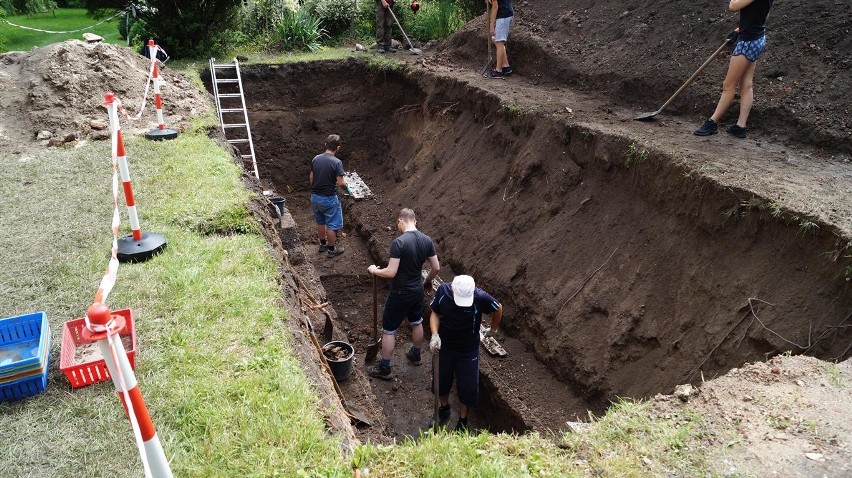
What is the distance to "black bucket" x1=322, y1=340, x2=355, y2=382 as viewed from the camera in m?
5.81

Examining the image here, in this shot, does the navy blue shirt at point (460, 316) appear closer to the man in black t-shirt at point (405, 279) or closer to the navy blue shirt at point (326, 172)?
the man in black t-shirt at point (405, 279)

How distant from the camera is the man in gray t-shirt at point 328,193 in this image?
9.05 meters

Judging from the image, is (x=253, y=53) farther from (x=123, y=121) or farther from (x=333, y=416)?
(x=333, y=416)

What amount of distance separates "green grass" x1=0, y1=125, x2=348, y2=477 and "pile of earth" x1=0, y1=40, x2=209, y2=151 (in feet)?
4.62

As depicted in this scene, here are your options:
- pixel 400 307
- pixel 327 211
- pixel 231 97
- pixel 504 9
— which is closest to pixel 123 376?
pixel 400 307

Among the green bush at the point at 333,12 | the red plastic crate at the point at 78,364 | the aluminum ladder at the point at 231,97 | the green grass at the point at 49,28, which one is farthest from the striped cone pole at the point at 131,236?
the green grass at the point at 49,28

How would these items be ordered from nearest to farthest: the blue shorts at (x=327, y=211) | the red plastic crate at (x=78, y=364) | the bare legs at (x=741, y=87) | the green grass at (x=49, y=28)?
the red plastic crate at (x=78, y=364) < the bare legs at (x=741, y=87) < the blue shorts at (x=327, y=211) < the green grass at (x=49, y=28)

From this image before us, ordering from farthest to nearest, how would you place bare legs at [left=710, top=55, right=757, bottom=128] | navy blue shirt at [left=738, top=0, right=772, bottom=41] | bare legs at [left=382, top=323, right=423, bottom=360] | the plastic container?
1. bare legs at [left=382, top=323, right=423, bottom=360]
2. bare legs at [left=710, top=55, right=757, bottom=128]
3. navy blue shirt at [left=738, top=0, right=772, bottom=41]
4. the plastic container

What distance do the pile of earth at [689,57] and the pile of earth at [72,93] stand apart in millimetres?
6639

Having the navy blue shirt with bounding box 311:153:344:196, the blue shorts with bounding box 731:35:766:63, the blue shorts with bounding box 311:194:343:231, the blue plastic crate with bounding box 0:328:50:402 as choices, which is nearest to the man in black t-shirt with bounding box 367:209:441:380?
the navy blue shirt with bounding box 311:153:344:196

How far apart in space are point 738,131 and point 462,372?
185 inches

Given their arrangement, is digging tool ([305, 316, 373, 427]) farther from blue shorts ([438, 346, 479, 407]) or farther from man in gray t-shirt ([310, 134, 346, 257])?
man in gray t-shirt ([310, 134, 346, 257])

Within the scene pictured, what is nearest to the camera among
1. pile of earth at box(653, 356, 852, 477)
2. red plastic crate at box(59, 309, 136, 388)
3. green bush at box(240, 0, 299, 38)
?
pile of earth at box(653, 356, 852, 477)

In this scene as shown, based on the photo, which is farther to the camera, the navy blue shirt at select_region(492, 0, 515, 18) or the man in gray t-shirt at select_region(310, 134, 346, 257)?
the navy blue shirt at select_region(492, 0, 515, 18)
